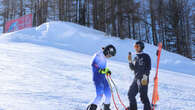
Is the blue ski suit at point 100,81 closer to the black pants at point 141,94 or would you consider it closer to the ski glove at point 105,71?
the ski glove at point 105,71

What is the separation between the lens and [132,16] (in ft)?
92.0

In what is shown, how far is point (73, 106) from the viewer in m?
4.55

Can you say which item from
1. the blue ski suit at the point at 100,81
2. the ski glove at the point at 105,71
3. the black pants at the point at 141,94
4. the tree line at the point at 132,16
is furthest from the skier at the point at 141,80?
the tree line at the point at 132,16

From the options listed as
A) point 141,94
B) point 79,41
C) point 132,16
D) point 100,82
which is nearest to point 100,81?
point 100,82

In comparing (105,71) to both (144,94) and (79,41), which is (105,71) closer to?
(144,94)

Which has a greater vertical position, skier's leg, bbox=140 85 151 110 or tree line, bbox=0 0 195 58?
tree line, bbox=0 0 195 58

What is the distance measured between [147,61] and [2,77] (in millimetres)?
6138

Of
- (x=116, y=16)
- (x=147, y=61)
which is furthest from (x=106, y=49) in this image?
(x=116, y=16)

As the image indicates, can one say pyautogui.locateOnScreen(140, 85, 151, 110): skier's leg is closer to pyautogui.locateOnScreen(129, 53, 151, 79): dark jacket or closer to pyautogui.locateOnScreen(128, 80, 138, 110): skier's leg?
pyautogui.locateOnScreen(128, 80, 138, 110): skier's leg

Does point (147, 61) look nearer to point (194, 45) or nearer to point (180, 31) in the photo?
point (180, 31)

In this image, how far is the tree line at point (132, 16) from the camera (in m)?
25.6

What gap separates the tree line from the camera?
25625 mm

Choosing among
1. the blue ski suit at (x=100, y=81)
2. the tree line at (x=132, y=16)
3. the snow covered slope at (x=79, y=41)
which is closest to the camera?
the blue ski suit at (x=100, y=81)

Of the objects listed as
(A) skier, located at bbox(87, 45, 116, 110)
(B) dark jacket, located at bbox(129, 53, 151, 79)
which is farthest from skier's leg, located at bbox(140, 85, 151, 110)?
(A) skier, located at bbox(87, 45, 116, 110)
